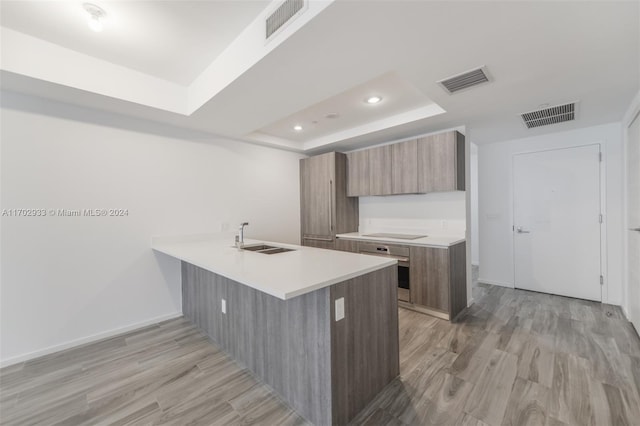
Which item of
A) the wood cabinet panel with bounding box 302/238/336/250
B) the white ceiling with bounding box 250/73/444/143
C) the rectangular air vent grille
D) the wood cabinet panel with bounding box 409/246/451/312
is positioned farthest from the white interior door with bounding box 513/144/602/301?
A: the rectangular air vent grille

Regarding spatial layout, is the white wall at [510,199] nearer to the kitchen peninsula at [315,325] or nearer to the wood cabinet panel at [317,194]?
the wood cabinet panel at [317,194]

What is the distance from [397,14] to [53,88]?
2761 mm

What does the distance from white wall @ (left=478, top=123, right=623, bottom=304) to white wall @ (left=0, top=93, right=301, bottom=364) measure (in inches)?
162

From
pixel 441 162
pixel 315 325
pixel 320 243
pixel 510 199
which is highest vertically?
pixel 441 162

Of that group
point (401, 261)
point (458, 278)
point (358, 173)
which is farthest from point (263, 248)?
point (458, 278)

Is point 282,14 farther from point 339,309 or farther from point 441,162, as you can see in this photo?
point 441,162

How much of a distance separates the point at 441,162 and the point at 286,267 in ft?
8.12

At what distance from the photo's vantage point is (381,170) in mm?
3836

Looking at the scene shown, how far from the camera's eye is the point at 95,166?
265 cm

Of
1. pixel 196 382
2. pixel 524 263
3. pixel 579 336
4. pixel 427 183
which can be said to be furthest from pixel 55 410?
pixel 524 263

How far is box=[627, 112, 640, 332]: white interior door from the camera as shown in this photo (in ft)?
8.34

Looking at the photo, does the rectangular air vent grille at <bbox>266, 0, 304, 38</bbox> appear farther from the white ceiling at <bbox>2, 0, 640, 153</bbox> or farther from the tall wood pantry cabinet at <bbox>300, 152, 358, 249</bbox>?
the tall wood pantry cabinet at <bbox>300, 152, 358, 249</bbox>

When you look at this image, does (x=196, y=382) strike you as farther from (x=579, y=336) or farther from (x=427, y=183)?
(x=579, y=336)

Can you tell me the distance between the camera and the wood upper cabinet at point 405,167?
3.46 meters
